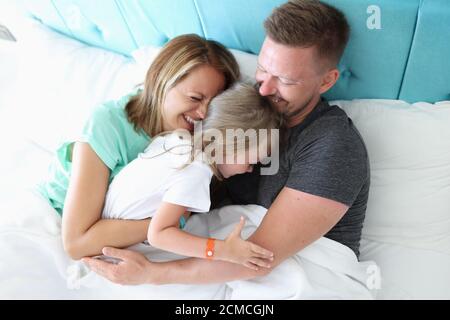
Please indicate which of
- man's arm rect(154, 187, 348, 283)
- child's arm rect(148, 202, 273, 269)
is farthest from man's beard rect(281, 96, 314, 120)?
child's arm rect(148, 202, 273, 269)

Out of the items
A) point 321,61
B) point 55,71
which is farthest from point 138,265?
point 55,71

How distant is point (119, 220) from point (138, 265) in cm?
13

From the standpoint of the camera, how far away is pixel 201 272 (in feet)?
3.48

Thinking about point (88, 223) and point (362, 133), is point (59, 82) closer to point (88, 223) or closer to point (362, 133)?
point (88, 223)

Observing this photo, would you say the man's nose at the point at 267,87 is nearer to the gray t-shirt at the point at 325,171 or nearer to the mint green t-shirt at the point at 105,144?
the gray t-shirt at the point at 325,171

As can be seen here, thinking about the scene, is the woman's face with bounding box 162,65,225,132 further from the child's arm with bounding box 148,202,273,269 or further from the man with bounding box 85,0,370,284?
the child's arm with bounding box 148,202,273,269

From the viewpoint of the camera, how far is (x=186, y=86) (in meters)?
1.16

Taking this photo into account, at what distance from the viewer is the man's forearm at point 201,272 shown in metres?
1.05

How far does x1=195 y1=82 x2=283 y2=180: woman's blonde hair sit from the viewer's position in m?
1.04

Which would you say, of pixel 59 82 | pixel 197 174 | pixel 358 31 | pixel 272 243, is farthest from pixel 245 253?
pixel 59 82

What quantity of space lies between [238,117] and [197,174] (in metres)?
0.17

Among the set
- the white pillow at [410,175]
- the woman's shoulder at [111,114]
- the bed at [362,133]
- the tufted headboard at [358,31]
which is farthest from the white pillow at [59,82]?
the white pillow at [410,175]

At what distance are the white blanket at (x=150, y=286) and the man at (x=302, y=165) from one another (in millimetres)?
50
